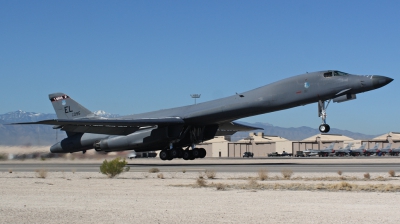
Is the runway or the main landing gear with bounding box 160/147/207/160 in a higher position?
the main landing gear with bounding box 160/147/207/160

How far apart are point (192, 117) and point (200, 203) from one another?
78.7 ft

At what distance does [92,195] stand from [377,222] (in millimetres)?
8127

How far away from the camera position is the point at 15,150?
43.6 metres

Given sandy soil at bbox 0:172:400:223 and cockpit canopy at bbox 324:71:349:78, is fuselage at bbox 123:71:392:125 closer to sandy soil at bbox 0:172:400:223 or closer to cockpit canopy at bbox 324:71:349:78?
cockpit canopy at bbox 324:71:349:78

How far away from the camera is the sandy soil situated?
34.3 ft

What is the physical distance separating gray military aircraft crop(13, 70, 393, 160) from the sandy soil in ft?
52.5

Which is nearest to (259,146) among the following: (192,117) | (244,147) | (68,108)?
(244,147)

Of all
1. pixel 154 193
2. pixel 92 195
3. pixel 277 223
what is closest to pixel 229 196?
pixel 154 193

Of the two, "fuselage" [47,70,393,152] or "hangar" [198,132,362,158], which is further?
"hangar" [198,132,362,158]

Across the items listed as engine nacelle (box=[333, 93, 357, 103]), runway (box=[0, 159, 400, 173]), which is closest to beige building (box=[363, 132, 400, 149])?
runway (box=[0, 159, 400, 173])

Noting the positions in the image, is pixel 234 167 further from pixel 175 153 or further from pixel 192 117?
pixel 175 153

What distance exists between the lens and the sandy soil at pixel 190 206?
34.3 ft

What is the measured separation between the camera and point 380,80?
3056cm

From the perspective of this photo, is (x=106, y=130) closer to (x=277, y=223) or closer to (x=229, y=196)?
(x=229, y=196)
